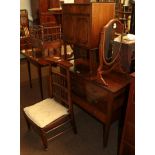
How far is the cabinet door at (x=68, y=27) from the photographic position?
2.08m

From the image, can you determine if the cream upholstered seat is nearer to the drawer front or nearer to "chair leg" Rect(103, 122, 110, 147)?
"chair leg" Rect(103, 122, 110, 147)

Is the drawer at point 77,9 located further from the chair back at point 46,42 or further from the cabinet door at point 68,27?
the chair back at point 46,42

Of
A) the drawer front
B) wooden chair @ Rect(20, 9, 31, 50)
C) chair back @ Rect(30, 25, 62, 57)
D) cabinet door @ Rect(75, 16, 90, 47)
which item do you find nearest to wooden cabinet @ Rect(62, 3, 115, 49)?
cabinet door @ Rect(75, 16, 90, 47)

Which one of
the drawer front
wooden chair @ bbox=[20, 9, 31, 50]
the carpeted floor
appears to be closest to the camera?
the drawer front

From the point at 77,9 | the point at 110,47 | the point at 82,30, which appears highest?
the point at 77,9

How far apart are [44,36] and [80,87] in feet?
3.29

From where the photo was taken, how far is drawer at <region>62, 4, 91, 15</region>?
1814 millimetres

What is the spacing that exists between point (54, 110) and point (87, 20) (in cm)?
91

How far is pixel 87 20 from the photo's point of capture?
1.86 m

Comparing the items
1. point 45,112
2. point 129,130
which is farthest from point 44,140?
point 129,130

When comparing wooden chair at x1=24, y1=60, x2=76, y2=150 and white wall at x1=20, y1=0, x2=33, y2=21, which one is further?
white wall at x1=20, y1=0, x2=33, y2=21

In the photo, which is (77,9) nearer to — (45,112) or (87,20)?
(87,20)
